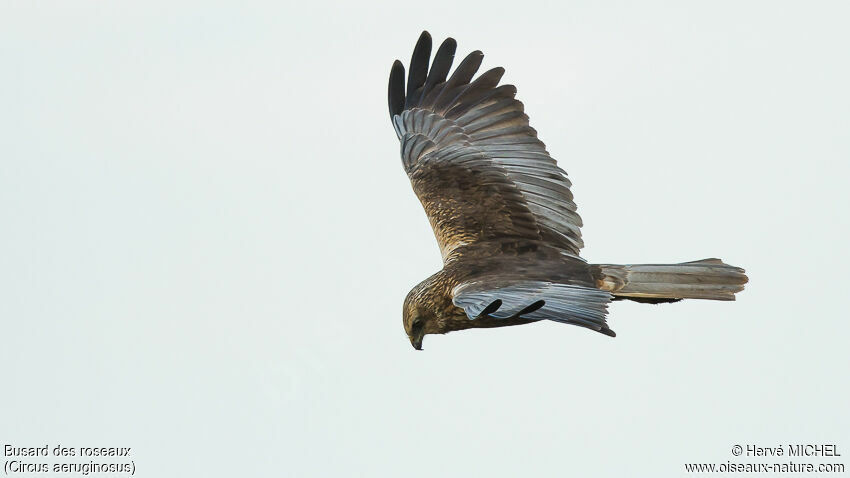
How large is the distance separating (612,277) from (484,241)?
111cm

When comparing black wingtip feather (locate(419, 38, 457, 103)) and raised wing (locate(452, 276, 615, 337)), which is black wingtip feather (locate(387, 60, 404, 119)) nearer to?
black wingtip feather (locate(419, 38, 457, 103))

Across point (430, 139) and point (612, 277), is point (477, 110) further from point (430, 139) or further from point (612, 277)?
point (612, 277)

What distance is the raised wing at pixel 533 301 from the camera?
29.1ft

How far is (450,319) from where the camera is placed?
1052 cm

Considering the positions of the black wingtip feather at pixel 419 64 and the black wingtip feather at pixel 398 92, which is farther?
the black wingtip feather at pixel 398 92

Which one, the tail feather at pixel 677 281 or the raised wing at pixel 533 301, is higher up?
the tail feather at pixel 677 281

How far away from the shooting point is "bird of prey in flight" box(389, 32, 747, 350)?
9914 millimetres

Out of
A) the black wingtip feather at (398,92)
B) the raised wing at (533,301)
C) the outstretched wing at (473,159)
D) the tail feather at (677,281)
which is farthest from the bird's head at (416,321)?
the black wingtip feather at (398,92)

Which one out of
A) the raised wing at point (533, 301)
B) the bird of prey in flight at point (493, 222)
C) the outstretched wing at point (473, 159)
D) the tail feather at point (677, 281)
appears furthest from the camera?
the outstretched wing at point (473, 159)

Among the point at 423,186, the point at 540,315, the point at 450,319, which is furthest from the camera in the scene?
the point at 423,186

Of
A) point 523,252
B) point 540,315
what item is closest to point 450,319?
point 523,252

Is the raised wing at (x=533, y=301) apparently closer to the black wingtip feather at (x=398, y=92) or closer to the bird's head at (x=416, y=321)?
the bird's head at (x=416, y=321)

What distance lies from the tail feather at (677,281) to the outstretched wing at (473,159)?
585mm

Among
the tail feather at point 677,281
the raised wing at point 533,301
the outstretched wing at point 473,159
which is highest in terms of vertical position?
the outstretched wing at point 473,159
